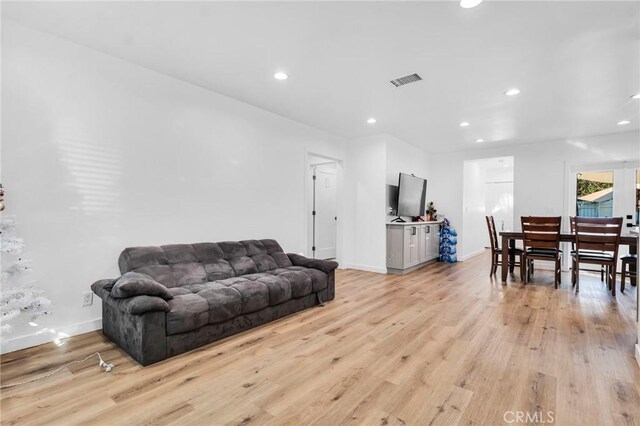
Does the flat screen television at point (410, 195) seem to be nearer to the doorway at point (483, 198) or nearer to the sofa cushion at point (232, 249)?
the doorway at point (483, 198)

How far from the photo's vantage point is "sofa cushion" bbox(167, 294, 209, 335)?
2318 mm

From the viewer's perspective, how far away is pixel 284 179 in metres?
4.60

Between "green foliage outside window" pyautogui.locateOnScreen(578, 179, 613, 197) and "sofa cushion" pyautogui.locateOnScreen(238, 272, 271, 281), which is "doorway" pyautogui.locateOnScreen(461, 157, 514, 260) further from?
"sofa cushion" pyautogui.locateOnScreen(238, 272, 271, 281)

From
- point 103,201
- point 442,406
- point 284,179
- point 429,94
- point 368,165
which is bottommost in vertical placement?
point 442,406

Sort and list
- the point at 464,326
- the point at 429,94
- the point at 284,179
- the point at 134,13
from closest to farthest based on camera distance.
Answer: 1. the point at 134,13
2. the point at 464,326
3. the point at 429,94
4. the point at 284,179

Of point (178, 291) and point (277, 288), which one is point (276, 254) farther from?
point (178, 291)

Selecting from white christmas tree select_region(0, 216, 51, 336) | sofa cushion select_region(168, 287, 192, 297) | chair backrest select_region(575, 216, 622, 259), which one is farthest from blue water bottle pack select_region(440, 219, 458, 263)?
white christmas tree select_region(0, 216, 51, 336)

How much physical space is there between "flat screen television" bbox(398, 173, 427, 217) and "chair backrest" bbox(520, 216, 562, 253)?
1940 millimetres

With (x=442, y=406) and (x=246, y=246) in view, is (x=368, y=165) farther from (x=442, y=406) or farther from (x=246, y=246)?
(x=442, y=406)

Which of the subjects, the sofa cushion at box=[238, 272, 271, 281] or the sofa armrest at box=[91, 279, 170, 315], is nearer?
the sofa armrest at box=[91, 279, 170, 315]

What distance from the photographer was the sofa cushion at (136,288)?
2.25 m

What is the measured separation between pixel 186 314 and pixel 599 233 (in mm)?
5195

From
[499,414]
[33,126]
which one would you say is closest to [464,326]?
[499,414]

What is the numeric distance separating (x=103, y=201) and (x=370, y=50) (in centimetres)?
279
